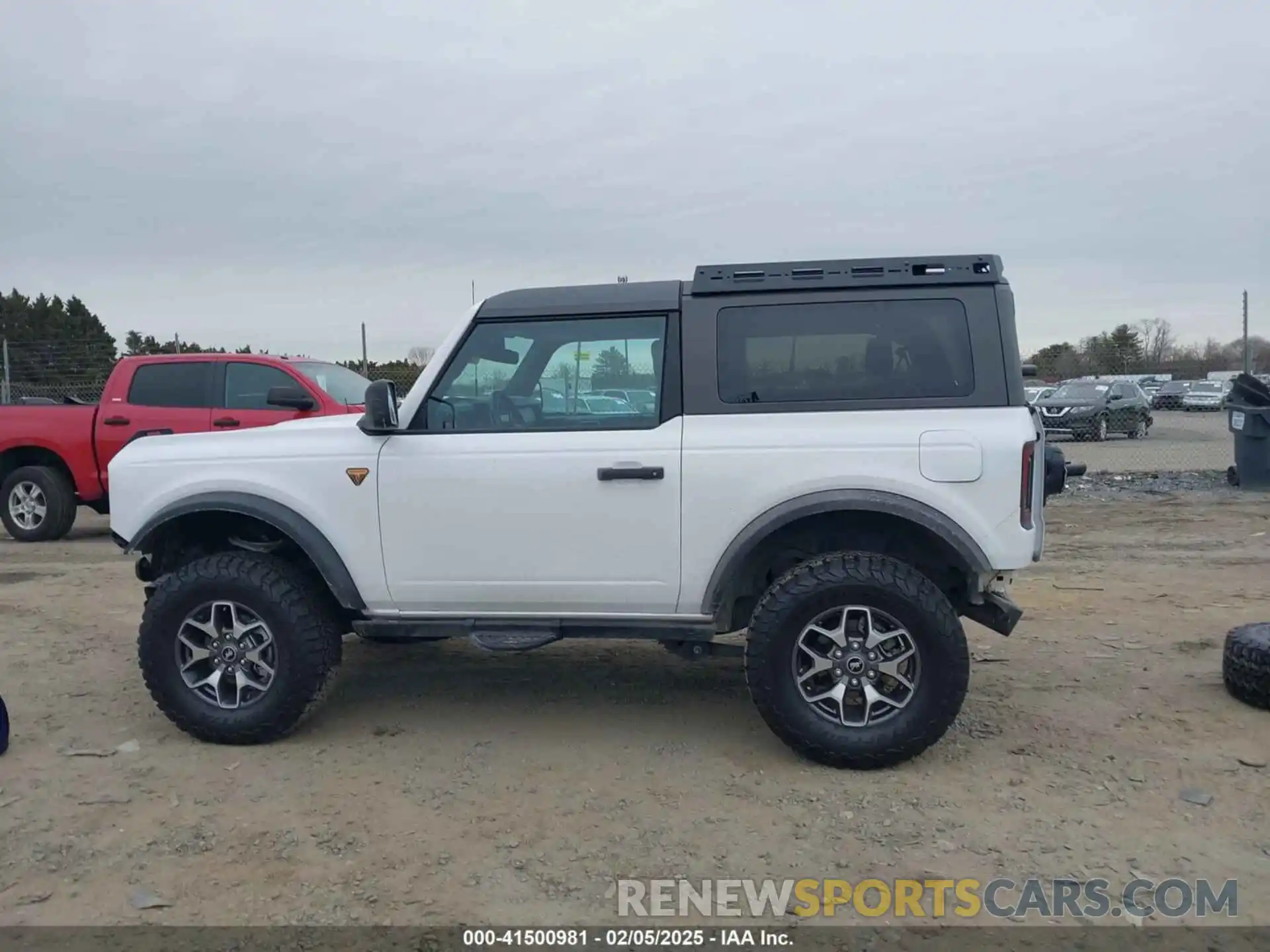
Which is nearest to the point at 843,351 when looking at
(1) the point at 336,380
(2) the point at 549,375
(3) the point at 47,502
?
(2) the point at 549,375

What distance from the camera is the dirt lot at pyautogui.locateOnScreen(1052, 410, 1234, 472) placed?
15.5 metres

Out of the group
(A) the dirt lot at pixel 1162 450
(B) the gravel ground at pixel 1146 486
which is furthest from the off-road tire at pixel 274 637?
(A) the dirt lot at pixel 1162 450

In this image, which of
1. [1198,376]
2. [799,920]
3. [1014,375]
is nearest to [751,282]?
[1014,375]

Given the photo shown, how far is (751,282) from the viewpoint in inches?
167

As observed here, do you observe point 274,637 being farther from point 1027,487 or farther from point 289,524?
point 1027,487

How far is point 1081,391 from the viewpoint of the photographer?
2270cm

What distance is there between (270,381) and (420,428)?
611 centimetres

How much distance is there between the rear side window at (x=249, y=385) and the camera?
32.3ft

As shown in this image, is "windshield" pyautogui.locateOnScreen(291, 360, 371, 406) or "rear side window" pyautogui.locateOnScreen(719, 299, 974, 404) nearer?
"rear side window" pyautogui.locateOnScreen(719, 299, 974, 404)

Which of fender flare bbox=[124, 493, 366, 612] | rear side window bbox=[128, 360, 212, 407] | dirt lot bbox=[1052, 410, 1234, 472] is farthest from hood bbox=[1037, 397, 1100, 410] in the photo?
fender flare bbox=[124, 493, 366, 612]

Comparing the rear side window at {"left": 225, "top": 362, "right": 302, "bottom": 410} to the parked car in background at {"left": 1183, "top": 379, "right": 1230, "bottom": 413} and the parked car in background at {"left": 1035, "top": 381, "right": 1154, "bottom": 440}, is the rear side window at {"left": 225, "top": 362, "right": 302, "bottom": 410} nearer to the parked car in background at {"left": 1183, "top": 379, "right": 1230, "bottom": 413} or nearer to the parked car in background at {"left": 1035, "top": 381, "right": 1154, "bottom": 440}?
the parked car in background at {"left": 1035, "top": 381, "right": 1154, "bottom": 440}

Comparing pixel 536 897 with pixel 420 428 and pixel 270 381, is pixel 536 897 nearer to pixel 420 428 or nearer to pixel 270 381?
pixel 420 428

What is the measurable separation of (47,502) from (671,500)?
27.7ft

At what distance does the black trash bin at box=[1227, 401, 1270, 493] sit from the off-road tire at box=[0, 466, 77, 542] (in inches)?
506
